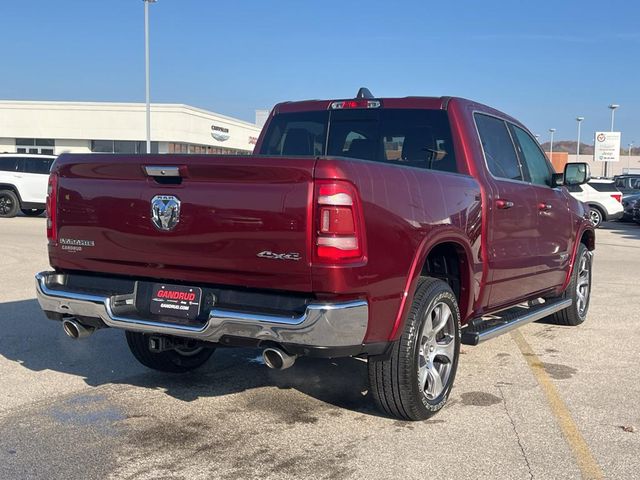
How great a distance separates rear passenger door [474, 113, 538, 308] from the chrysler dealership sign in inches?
2230

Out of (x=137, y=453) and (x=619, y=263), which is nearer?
(x=137, y=453)

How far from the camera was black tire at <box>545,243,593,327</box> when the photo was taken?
280 inches

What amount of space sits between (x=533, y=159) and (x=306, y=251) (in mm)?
3589

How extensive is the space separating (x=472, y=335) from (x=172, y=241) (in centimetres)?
219

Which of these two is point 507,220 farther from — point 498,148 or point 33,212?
point 33,212

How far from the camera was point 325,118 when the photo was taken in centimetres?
587

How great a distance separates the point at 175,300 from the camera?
3982mm

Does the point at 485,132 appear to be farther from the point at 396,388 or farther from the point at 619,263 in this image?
the point at 619,263

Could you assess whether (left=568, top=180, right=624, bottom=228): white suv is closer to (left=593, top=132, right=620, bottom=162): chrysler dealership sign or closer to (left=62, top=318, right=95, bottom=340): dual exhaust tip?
(left=62, top=318, right=95, bottom=340): dual exhaust tip

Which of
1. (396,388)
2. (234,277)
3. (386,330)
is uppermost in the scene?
(234,277)

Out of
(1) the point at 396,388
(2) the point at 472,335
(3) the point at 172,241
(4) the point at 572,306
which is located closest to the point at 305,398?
(1) the point at 396,388

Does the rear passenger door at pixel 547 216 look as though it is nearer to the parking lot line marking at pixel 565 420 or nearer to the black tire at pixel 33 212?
the parking lot line marking at pixel 565 420

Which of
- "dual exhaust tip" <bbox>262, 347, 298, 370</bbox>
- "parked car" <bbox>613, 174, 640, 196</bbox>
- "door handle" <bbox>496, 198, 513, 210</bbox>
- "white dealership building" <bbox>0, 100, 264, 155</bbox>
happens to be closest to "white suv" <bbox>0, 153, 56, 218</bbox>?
"door handle" <bbox>496, 198, 513, 210</bbox>

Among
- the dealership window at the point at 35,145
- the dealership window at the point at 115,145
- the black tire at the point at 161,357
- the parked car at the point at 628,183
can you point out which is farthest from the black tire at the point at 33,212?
the dealership window at the point at 35,145
